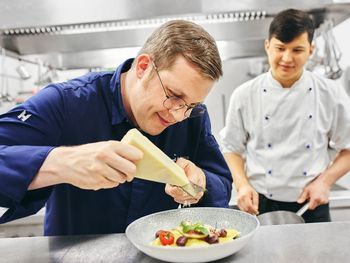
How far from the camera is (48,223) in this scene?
1207 millimetres

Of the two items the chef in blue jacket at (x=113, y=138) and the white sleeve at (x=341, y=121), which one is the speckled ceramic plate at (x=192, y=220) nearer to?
the chef in blue jacket at (x=113, y=138)

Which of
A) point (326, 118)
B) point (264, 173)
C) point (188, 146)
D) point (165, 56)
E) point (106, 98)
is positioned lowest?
point (264, 173)

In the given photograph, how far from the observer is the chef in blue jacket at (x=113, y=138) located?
819 millimetres

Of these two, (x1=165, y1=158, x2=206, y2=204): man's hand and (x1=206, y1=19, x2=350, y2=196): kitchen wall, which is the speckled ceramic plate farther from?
(x1=206, y1=19, x2=350, y2=196): kitchen wall

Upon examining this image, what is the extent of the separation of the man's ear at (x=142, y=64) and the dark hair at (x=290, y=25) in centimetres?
91

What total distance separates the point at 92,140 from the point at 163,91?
0.31 meters

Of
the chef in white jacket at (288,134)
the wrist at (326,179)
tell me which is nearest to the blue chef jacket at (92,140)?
the chef in white jacket at (288,134)

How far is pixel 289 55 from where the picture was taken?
68.7 inches

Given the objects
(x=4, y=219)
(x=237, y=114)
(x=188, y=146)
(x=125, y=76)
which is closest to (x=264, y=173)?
(x=237, y=114)

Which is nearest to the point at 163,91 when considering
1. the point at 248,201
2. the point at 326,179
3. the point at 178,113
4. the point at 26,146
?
the point at 178,113

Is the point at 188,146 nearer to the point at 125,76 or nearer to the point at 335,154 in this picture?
the point at 125,76

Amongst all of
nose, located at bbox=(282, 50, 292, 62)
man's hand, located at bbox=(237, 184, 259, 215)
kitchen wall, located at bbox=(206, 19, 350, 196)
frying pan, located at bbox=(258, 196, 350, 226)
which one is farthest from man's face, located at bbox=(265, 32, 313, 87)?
kitchen wall, located at bbox=(206, 19, 350, 196)

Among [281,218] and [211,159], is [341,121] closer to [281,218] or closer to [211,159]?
[281,218]

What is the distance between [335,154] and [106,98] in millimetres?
1482
